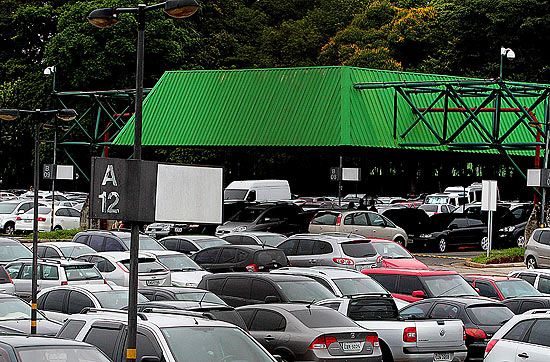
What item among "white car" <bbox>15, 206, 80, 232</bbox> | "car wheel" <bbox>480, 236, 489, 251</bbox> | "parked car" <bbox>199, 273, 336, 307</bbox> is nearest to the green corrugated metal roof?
"car wheel" <bbox>480, 236, 489, 251</bbox>

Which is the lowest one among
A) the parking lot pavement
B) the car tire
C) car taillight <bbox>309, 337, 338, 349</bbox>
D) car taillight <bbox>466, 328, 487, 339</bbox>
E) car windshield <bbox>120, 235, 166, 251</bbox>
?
the parking lot pavement

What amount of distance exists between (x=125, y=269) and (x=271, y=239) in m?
7.24

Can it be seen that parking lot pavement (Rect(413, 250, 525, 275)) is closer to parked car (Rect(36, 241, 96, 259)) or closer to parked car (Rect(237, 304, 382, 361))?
parked car (Rect(36, 241, 96, 259))

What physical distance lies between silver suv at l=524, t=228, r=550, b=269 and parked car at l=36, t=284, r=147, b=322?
18514 millimetres

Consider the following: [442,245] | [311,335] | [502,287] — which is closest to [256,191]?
[442,245]

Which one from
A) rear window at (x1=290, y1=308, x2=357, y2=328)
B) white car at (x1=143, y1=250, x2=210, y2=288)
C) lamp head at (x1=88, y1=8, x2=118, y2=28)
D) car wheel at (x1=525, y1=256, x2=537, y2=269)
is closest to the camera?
lamp head at (x1=88, y1=8, x2=118, y2=28)

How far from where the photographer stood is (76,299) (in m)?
17.8

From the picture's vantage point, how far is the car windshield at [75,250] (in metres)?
27.0

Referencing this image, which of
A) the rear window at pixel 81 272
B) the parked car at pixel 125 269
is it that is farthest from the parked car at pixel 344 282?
the rear window at pixel 81 272

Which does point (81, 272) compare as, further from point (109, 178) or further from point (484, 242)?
point (484, 242)

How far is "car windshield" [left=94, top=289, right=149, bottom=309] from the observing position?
17.4m

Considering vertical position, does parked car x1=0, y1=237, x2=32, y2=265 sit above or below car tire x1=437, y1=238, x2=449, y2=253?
above

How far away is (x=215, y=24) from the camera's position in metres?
78.7

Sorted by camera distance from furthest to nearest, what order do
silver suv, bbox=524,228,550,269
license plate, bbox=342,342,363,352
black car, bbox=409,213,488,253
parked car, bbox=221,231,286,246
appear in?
1. black car, bbox=409,213,488,253
2. silver suv, bbox=524,228,550,269
3. parked car, bbox=221,231,286,246
4. license plate, bbox=342,342,363,352
